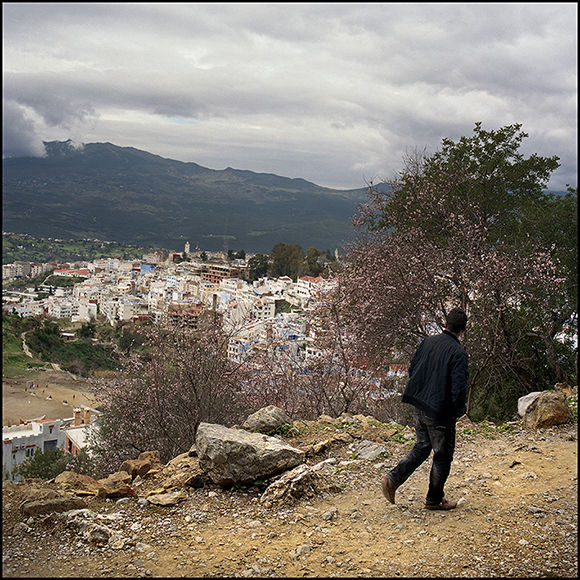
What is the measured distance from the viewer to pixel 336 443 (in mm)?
6574

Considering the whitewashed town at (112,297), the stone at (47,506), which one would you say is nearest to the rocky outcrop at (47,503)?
the stone at (47,506)

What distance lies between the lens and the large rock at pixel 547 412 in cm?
672

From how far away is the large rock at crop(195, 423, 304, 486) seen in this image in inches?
200

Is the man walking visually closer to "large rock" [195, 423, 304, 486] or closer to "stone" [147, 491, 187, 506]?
"large rock" [195, 423, 304, 486]

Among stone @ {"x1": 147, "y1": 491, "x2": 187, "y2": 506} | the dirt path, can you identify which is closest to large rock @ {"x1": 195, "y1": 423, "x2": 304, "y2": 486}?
the dirt path

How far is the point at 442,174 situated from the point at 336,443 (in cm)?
762

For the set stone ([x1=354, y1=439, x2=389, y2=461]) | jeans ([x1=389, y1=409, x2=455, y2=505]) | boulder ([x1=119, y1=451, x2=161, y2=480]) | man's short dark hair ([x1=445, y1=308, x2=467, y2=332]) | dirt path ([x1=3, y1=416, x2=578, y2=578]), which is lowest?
boulder ([x1=119, y1=451, x2=161, y2=480])

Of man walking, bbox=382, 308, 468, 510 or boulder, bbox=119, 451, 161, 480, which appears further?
boulder, bbox=119, 451, 161, 480

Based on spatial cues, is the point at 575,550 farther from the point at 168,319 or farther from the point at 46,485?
the point at 168,319

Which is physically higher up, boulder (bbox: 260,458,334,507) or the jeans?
the jeans

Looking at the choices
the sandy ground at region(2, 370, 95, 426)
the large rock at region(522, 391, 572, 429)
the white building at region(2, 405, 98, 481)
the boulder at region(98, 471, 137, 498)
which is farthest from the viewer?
the sandy ground at region(2, 370, 95, 426)

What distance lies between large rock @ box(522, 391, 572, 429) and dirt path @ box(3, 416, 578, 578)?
1238 mm

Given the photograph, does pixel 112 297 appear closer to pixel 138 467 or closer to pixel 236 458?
pixel 138 467

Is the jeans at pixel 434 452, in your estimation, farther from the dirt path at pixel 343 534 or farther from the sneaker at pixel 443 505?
the dirt path at pixel 343 534
